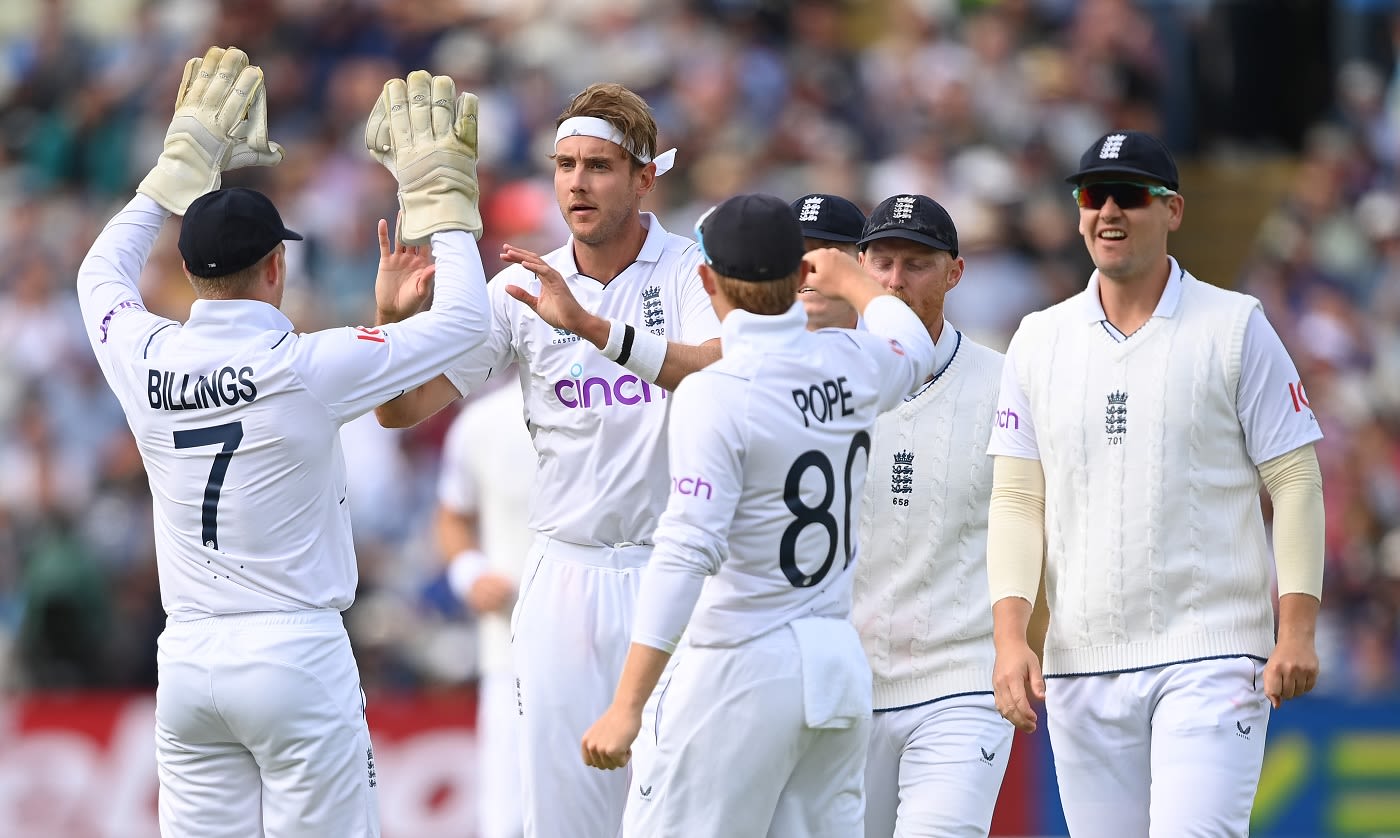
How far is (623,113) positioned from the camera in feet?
22.7

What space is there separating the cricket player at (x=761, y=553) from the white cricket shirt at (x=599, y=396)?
1.03 m

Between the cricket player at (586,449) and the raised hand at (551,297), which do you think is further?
the cricket player at (586,449)

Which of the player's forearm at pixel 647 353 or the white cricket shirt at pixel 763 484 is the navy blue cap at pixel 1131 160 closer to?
the white cricket shirt at pixel 763 484

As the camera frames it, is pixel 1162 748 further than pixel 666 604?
Yes

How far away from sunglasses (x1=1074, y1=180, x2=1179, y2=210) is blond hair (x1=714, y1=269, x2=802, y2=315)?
4.43 ft

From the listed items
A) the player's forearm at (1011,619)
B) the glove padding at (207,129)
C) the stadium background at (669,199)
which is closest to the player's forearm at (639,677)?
the player's forearm at (1011,619)

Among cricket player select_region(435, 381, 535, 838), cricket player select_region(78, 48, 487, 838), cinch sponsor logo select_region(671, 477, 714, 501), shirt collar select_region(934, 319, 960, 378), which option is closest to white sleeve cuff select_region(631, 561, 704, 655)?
cinch sponsor logo select_region(671, 477, 714, 501)

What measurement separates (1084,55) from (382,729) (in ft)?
25.4

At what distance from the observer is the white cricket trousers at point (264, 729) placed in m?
6.14

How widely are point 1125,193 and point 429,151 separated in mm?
2259

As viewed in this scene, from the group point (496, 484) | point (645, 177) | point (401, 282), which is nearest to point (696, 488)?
point (401, 282)

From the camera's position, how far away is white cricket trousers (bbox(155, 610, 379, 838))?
242 inches

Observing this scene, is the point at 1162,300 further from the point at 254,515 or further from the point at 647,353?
the point at 254,515

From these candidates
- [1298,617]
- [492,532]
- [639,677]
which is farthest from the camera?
[492,532]
